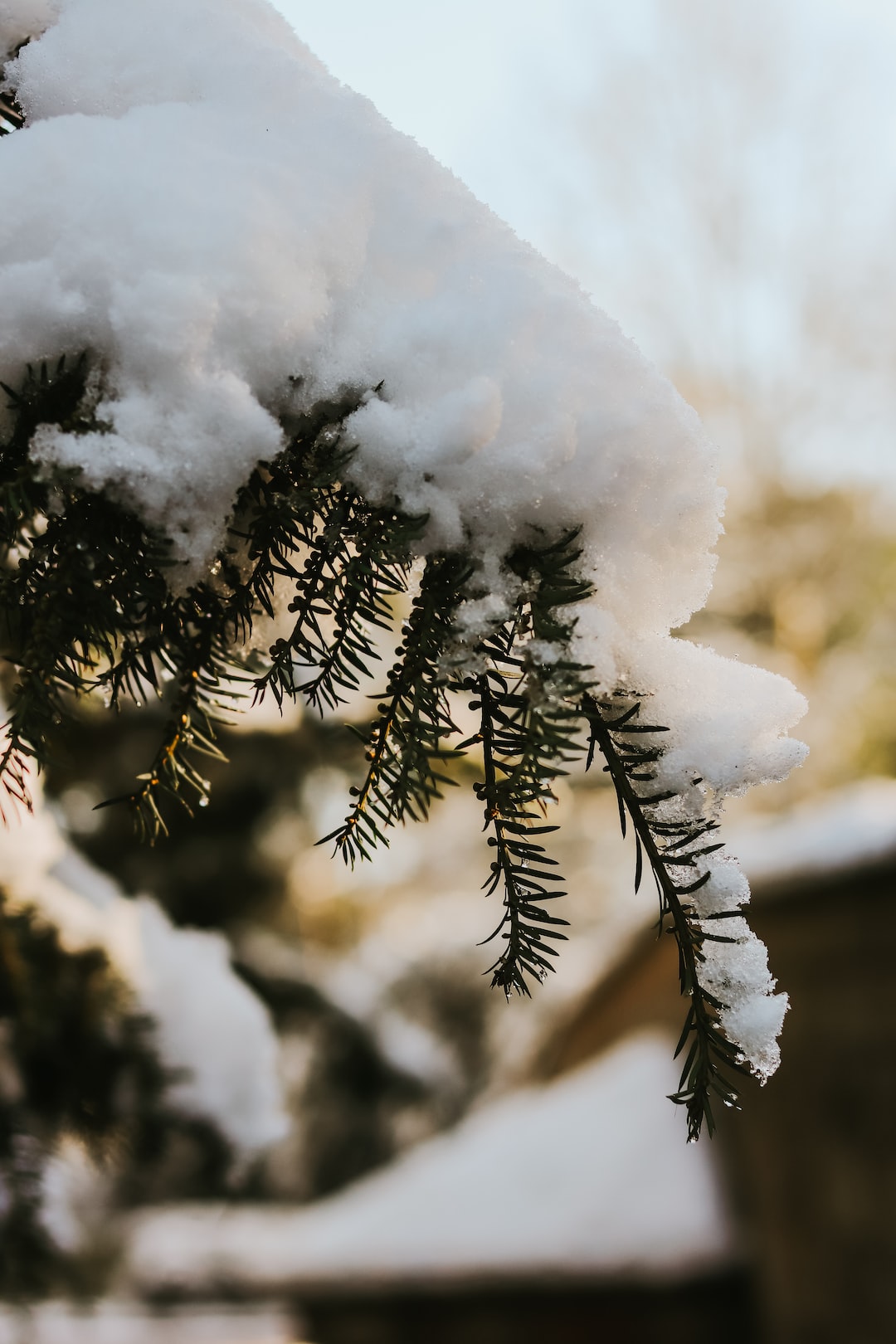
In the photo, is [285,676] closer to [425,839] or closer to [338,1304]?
[338,1304]

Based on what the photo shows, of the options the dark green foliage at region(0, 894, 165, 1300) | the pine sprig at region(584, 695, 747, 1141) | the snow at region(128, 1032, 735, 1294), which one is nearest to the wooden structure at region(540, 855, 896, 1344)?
the snow at region(128, 1032, 735, 1294)

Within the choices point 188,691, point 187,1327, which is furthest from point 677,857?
point 187,1327

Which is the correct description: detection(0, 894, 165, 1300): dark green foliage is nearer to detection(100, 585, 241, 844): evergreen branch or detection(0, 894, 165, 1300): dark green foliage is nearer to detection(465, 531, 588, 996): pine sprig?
detection(100, 585, 241, 844): evergreen branch

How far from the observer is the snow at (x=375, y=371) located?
0.43 m

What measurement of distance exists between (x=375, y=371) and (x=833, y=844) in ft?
10.9

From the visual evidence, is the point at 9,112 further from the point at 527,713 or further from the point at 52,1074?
the point at 52,1074

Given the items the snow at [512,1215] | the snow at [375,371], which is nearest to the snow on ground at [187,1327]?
the snow at [512,1215]

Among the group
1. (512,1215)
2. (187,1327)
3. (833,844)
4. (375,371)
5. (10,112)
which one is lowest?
(187,1327)

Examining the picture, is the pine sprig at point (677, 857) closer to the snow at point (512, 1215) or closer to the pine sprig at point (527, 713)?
the pine sprig at point (527, 713)

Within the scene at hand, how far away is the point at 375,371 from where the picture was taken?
0.47 metres

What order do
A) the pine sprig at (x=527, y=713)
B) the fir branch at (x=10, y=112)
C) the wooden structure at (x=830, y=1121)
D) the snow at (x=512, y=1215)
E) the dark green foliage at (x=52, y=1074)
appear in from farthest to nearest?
the snow at (x=512, y=1215)
the wooden structure at (x=830, y=1121)
the dark green foliage at (x=52, y=1074)
the fir branch at (x=10, y=112)
the pine sprig at (x=527, y=713)

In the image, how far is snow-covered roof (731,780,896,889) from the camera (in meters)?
3.16

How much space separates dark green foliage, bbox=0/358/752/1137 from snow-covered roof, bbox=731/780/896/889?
2.87m

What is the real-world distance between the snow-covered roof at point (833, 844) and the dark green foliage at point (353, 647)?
287 centimetres
